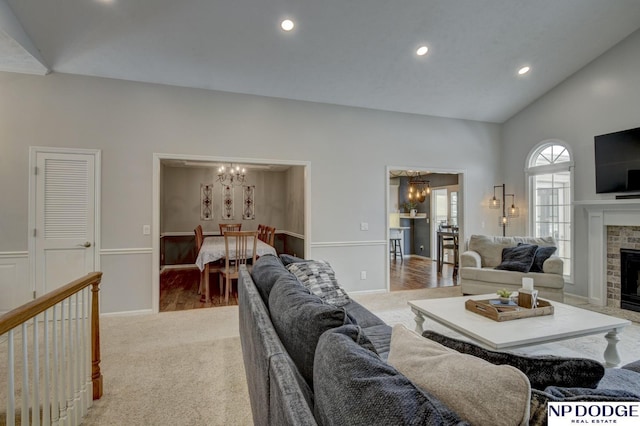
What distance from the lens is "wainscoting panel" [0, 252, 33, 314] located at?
144 inches

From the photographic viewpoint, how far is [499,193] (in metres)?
5.88

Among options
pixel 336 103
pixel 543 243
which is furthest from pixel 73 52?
pixel 543 243

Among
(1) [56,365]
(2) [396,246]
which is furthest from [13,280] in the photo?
(2) [396,246]

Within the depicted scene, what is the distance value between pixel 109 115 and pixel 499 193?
6440mm

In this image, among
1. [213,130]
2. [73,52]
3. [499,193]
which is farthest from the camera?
[499,193]

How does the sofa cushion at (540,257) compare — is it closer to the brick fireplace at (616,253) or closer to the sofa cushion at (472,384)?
the brick fireplace at (616,253)

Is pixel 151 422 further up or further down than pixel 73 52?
further down

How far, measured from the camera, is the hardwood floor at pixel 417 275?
5598mm

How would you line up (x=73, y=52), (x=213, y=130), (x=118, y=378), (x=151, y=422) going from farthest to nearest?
(x=213, y=130) < (x=73, y=52) < (x=118, y=378) < (x=151, y=422)

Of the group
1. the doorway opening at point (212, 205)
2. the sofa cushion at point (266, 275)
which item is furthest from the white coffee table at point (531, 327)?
the doorway opening at point (212, 205)

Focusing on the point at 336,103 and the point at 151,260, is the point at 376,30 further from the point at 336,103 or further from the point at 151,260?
the point at 151,260

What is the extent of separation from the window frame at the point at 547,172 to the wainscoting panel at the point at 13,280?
A: 24.4ft

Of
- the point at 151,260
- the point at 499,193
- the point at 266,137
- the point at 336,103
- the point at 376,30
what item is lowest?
the point at 151,260

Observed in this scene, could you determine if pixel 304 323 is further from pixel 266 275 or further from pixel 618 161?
pixel 618 161
